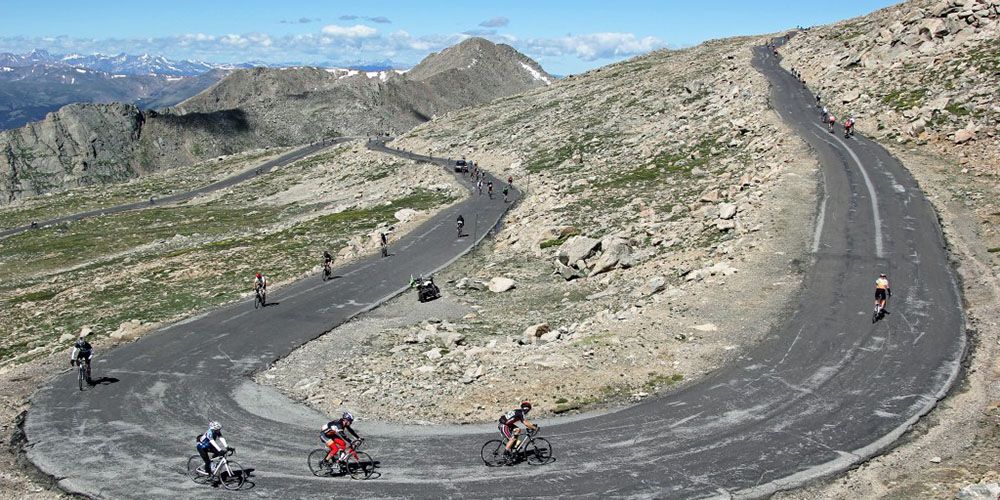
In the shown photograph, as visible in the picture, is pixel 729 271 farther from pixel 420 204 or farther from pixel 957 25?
pixel 957 25

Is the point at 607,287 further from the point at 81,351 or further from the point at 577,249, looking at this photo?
the point at 81,351

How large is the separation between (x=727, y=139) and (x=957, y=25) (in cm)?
2964

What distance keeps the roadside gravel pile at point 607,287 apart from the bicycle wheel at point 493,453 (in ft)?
9.49

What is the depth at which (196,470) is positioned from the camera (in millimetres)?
19562

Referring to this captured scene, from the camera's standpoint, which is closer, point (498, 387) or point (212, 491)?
point (212, 491)

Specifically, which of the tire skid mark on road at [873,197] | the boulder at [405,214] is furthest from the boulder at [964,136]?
the boulder at [405,214]

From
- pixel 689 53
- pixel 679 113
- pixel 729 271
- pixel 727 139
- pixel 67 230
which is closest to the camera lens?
pixel 729 271

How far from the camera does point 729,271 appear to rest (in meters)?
32.6

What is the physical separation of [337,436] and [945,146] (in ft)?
174

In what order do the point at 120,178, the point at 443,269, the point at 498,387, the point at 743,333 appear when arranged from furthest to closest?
the point at 120,178, the point at 443,269, the point at 743,333, the point at 498,387

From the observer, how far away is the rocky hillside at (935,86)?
49.4 m

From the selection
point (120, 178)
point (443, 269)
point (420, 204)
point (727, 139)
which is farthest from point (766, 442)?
point (120, 178)

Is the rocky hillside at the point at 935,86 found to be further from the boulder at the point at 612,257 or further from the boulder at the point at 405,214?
the boulder at the point at 405,214

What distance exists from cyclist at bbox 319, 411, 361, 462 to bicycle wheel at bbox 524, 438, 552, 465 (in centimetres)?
452
